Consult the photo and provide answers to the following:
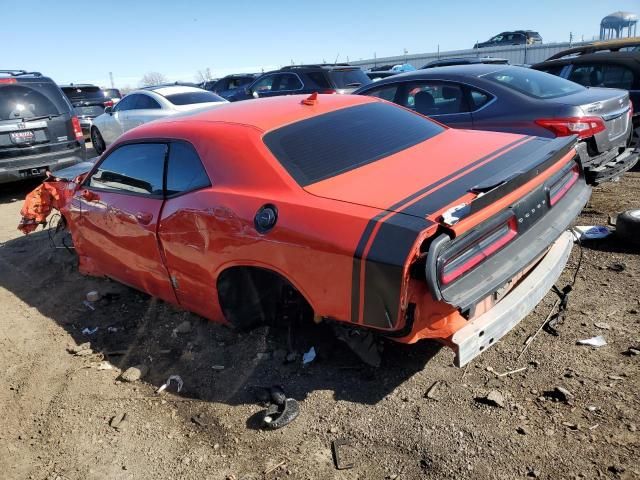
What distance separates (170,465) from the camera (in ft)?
8.32

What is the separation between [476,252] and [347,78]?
29.9 ft

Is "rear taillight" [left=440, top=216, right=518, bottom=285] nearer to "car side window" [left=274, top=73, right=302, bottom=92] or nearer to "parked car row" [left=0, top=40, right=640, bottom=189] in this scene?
"parked car row" [left=0, top=40, right=640, bottom=189]

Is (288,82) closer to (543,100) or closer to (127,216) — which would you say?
(543,100)

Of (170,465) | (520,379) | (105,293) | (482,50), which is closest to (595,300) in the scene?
(520,379)

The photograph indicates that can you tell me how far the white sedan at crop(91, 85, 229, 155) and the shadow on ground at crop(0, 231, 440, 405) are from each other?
5.75m

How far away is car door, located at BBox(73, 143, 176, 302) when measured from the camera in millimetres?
3498

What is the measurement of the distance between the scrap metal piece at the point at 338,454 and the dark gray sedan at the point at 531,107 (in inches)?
144

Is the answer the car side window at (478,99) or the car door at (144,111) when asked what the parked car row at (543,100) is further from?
the car door at (144,111)

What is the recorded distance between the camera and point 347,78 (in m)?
10.8

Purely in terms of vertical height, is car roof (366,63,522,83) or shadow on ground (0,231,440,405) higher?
car roof (366,63,522,83)

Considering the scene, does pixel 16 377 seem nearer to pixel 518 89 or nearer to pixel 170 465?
pixel 170 465

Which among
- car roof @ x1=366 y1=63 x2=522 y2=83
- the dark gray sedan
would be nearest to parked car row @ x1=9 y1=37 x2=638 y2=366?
→ the dark gray sedan

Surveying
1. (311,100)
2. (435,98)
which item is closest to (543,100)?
(435,98)

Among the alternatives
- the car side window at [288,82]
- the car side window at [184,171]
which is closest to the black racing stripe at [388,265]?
the car side window at [184,171]
